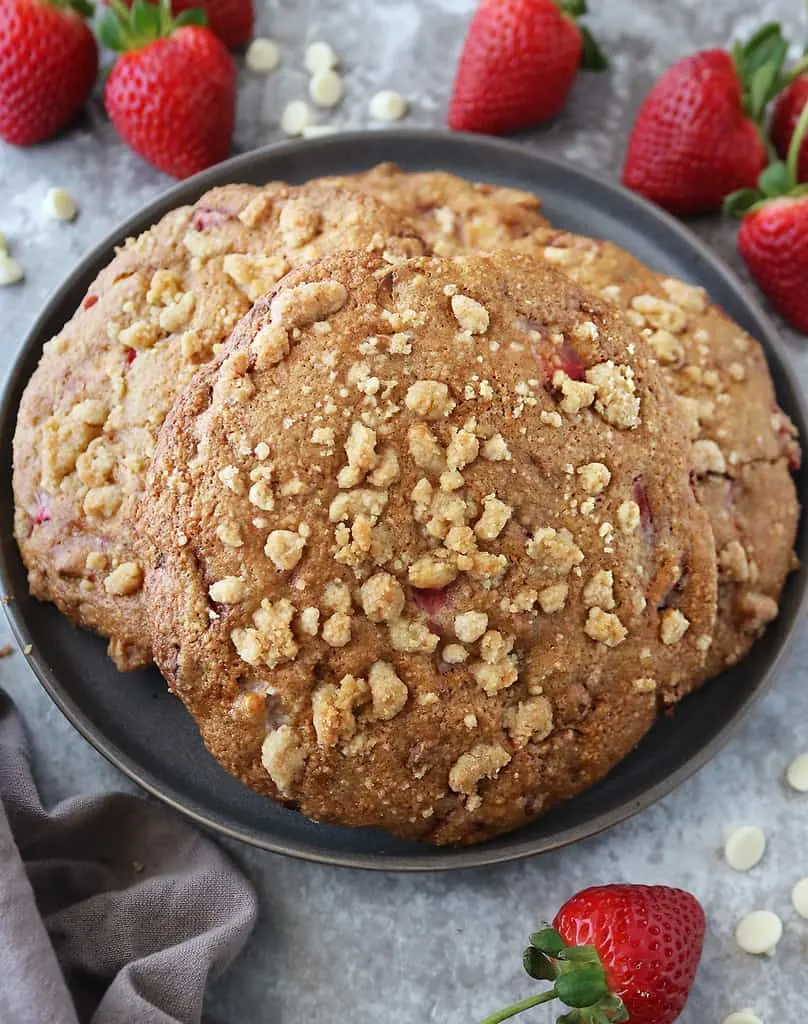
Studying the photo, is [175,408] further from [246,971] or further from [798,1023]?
[798,1023]

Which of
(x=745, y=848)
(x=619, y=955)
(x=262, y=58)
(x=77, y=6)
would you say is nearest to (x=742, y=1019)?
(x=745, y=848)

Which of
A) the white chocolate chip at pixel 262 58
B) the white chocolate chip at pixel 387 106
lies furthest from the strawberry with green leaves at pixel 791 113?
the white chocolate chip at pixel 262 58

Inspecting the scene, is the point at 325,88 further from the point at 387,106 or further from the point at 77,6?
the point at 77,6

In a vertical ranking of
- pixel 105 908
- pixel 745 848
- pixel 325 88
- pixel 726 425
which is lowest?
pixel 745 848

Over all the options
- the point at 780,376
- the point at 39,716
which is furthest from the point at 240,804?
the point at 780,376

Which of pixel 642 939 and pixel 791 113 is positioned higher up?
pixel 791 113

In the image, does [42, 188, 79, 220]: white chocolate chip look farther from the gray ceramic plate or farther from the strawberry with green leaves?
the strawberry with green leaves
